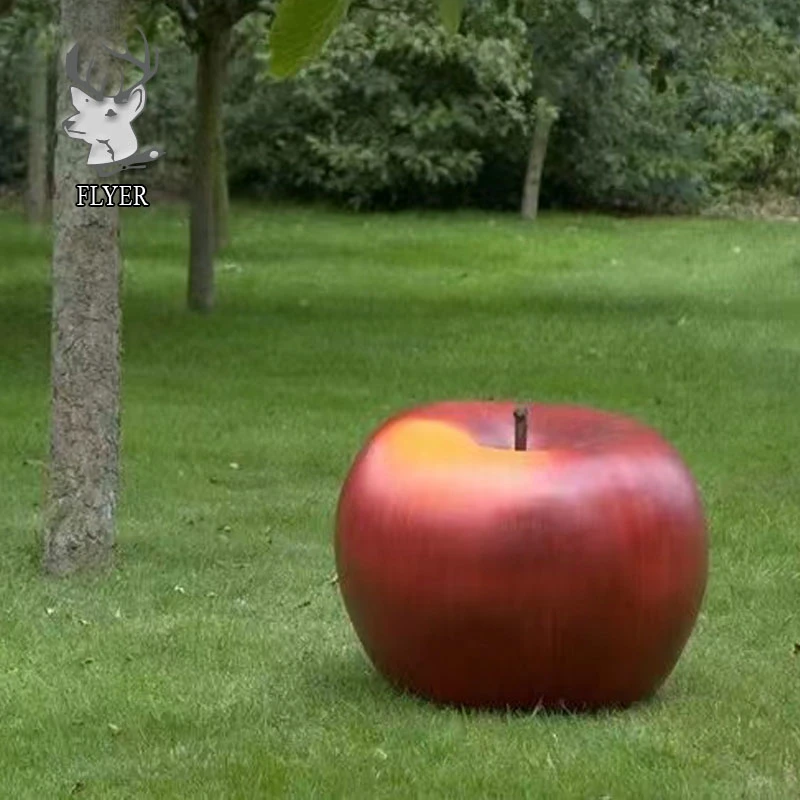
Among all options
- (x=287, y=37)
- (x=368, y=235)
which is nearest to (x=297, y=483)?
(x=287, y=37)

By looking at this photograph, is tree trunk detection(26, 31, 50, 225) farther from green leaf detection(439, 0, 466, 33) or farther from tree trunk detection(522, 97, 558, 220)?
green leaf detection(439, 0, 466, 33)

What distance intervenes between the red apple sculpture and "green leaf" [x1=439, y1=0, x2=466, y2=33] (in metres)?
4.08

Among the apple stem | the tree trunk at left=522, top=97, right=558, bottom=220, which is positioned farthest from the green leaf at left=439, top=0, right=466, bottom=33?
the tree trunk at left=522, top=97, right=558, bottom=220

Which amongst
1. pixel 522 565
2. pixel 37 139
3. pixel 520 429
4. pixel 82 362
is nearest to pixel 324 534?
pixel 82 362

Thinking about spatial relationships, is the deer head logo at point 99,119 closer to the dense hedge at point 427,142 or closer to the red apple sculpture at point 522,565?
the red apple sculpture at point 522,565

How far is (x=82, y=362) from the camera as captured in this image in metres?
8.12

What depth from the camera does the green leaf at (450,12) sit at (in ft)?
5.48

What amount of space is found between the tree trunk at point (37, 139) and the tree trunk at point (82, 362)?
1706cm

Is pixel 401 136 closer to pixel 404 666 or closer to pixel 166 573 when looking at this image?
pixel 166 573

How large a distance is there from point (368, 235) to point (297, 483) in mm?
18070

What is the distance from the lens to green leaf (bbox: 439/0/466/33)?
1.67 m

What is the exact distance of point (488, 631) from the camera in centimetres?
581

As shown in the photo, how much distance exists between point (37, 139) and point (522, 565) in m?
21.4

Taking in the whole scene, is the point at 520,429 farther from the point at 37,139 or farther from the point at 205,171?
the point at 37,139
